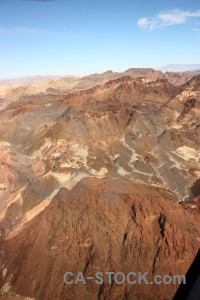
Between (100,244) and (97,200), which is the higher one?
(97,200)

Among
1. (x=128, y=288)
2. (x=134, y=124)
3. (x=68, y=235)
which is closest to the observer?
(x=128, y=288)

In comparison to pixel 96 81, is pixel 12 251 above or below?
above

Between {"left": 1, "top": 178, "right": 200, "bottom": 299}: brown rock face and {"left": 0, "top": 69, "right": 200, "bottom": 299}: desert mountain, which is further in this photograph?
{"left": 0, "top": 69, "right": 200, "bottom": 299}: desert mountain

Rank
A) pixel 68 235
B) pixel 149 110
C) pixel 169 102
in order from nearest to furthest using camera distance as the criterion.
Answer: pixel 68 235, pixel 149 110, pixel 169 102

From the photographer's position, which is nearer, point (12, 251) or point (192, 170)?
point (12, 251)

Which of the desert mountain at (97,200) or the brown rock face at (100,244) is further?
the desert mountain at (97,200)

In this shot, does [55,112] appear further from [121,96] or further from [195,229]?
[195,229]

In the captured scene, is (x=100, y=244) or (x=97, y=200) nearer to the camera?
(x=100, y=244)

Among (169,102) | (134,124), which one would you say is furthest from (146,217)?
(169,102)

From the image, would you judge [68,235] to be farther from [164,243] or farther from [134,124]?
[134,124]
